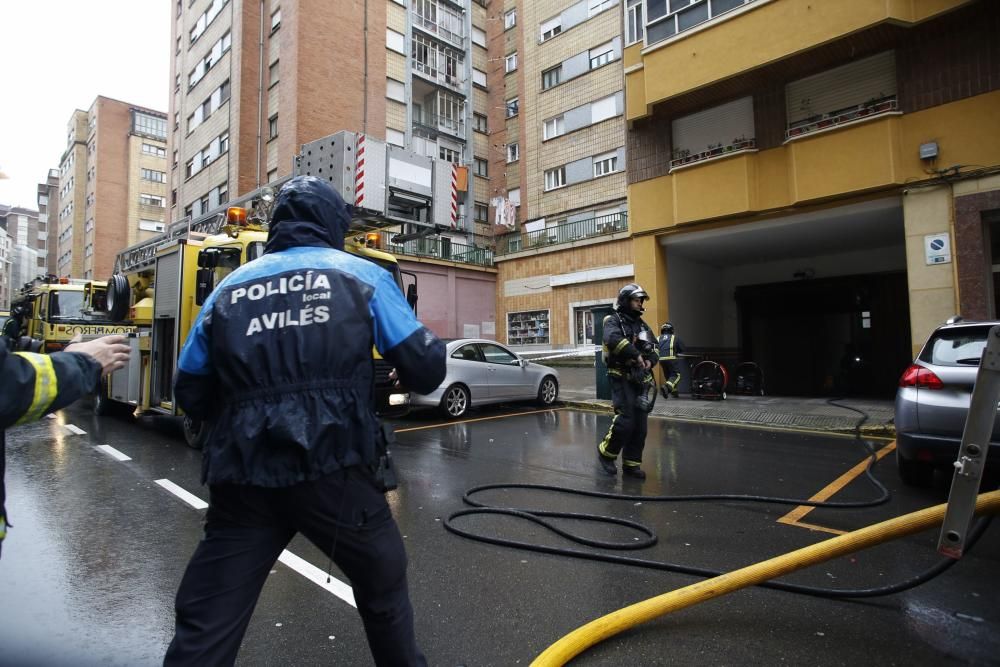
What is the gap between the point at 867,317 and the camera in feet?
45.5

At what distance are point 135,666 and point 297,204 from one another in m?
2.04

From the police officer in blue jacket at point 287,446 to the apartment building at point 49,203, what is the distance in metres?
82.5

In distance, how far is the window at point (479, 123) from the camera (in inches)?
1260

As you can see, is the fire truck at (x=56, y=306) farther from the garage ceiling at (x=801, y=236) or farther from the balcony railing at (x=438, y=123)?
the balcony railing at (x=438, y=123)

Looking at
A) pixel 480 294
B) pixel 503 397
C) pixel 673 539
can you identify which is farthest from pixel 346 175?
pixel 480 294

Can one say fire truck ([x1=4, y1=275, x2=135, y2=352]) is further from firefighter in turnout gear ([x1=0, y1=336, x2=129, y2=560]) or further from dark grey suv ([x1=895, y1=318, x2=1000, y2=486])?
dark grey suv ([x1=895, y1=318, x2=1000, y2=486])

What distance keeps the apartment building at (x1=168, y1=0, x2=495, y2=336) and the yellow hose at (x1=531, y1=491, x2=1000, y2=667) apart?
18.8 meters

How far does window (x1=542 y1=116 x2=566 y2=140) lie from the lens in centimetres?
2550

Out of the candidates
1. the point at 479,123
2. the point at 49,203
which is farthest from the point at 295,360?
the point at 49,203

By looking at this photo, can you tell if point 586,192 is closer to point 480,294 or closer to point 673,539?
point 480,294

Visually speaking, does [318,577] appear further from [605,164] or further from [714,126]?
[605,164]

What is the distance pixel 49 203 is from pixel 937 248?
9169cm

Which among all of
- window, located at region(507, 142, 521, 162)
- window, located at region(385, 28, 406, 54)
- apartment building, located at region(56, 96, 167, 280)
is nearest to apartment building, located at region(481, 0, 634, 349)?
window, located at region(507, 142, 521, 162)

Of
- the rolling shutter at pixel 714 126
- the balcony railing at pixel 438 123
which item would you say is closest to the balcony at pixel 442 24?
the balcony railing at pixel 438 123
